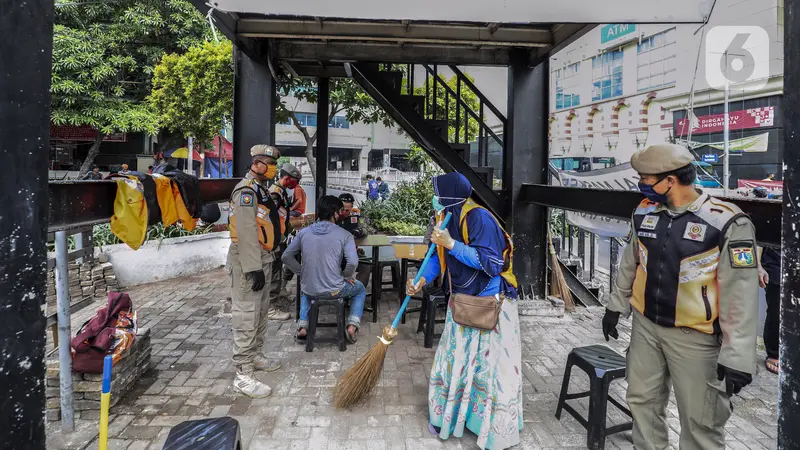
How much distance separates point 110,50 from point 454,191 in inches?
641

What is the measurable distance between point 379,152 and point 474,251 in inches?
1346

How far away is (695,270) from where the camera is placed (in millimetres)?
2271

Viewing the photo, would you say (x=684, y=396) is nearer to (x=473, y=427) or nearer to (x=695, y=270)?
(x=695, y=270)

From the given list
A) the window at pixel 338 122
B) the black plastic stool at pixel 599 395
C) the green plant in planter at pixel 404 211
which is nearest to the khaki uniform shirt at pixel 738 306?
the black plastic stool at pixel 599 395

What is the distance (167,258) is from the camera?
25.3 ft

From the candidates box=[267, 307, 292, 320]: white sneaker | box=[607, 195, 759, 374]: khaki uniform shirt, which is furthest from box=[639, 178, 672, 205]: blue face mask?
box=[267, 307, 292, 320]: white sneaker

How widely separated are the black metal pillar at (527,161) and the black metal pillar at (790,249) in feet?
14.3

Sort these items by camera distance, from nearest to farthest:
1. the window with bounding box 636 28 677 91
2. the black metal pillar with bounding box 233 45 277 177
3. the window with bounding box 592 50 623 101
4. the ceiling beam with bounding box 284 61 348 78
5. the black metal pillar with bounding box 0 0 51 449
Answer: the black metal pillar with bounding box 0 0 51 449 < the black metal pillar with bounding box 233 45 277 177 < the ceiling beam with bounding box 284 61 348 78 < the window with bounding box 636 28 677 91 < the window with bounding box 592 50 623 101

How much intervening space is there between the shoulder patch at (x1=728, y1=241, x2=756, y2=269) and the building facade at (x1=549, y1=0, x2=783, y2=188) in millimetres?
5799

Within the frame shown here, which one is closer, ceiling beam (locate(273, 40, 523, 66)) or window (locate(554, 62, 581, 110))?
ceiling beam (locate(273, 40, 523, 66))

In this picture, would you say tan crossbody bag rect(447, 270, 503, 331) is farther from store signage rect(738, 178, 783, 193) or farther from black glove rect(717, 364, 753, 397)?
store signage rect(738, 178, 783, 193)

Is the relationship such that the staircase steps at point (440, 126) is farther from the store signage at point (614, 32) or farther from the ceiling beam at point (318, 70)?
the store signage at point (614, 32)

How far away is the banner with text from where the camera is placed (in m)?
6.10

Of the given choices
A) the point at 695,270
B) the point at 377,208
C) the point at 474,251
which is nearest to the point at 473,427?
the point at 474,251
